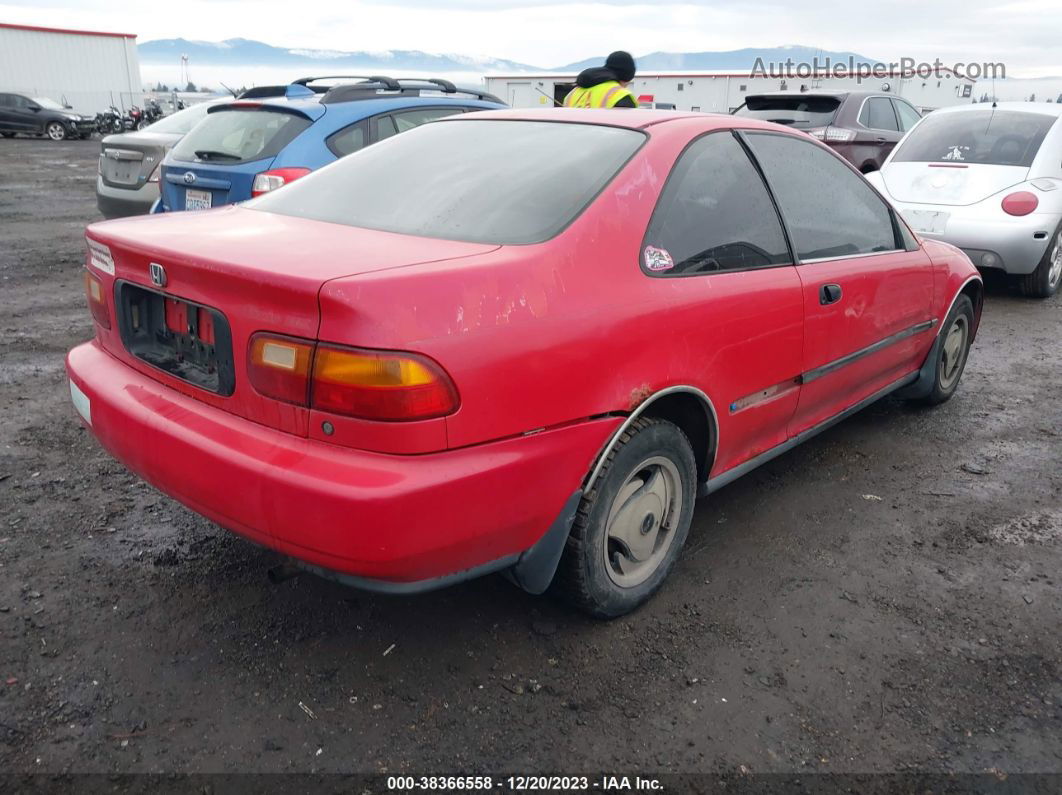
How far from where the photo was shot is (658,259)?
255 cm

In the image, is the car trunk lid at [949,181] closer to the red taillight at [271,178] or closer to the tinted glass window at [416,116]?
the tinted glass window at [416,116]

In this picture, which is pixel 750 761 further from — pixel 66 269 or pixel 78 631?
pixel 66 269

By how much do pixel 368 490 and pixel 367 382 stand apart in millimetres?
246

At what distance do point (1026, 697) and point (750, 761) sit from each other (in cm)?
87

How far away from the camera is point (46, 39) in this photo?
36.9 metres

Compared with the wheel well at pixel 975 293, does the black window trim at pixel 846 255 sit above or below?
above

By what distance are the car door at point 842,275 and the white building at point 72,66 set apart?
131 ft

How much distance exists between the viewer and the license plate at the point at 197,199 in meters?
5.96

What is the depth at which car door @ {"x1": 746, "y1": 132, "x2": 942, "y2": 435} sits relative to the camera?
3.17 meters

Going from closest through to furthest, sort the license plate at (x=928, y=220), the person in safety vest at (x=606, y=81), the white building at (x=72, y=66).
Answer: the person in safety vest at (x=606, y=81) → the license plate at (x=928, y=220) → the white building at (x=72, y=66)

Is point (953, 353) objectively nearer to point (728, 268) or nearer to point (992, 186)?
point (728, 268)

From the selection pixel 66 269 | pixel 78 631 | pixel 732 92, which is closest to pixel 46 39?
pixel 732 92

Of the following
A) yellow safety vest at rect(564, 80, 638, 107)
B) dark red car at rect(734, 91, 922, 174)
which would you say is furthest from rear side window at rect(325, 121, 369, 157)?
A: dark red car at rect(734, 91, 922, 174)

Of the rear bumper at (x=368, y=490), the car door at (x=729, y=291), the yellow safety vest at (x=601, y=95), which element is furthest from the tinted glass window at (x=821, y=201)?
the yellow safety vest at (x=601, y=95)
